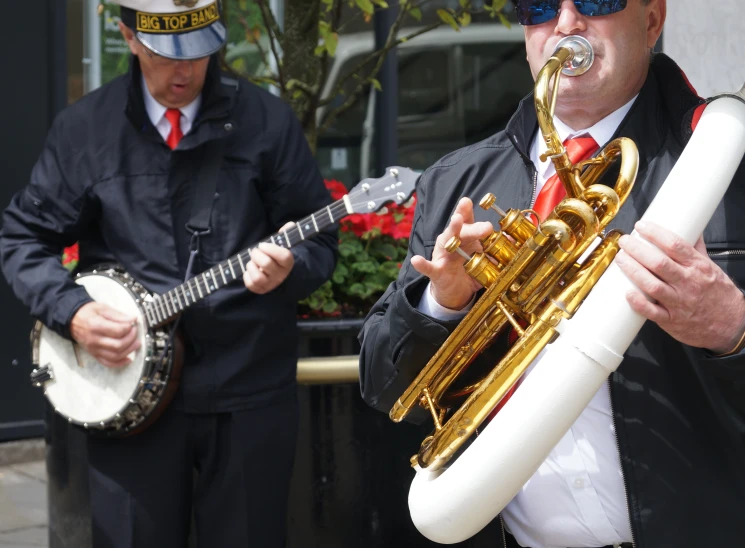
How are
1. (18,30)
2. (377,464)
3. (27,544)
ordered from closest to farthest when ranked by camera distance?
(377,464) < (27,544) < (18,30)

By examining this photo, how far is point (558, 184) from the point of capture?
207cm

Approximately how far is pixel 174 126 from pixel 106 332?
2.17ft

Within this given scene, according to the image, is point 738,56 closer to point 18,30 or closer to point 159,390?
point 159,390

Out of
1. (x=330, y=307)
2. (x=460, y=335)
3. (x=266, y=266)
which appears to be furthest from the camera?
(x=330, y=307)

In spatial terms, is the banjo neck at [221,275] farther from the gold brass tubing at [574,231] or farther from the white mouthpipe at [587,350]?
the white mouthpipe at [587,350]

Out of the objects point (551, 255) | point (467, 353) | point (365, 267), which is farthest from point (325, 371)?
point (551, 255)

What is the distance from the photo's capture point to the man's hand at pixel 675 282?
1.59 meters

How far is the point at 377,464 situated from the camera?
3781mm

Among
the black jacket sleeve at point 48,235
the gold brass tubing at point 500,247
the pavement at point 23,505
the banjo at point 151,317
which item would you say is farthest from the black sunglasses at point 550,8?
the pavement at point 23,505

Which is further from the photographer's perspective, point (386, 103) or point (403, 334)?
point (386, 103)

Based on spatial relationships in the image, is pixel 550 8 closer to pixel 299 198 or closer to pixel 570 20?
pixel 570 20

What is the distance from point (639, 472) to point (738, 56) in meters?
2.09

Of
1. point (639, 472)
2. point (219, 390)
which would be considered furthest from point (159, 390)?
point (639, 472)

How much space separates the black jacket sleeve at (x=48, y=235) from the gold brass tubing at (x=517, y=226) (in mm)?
1798
